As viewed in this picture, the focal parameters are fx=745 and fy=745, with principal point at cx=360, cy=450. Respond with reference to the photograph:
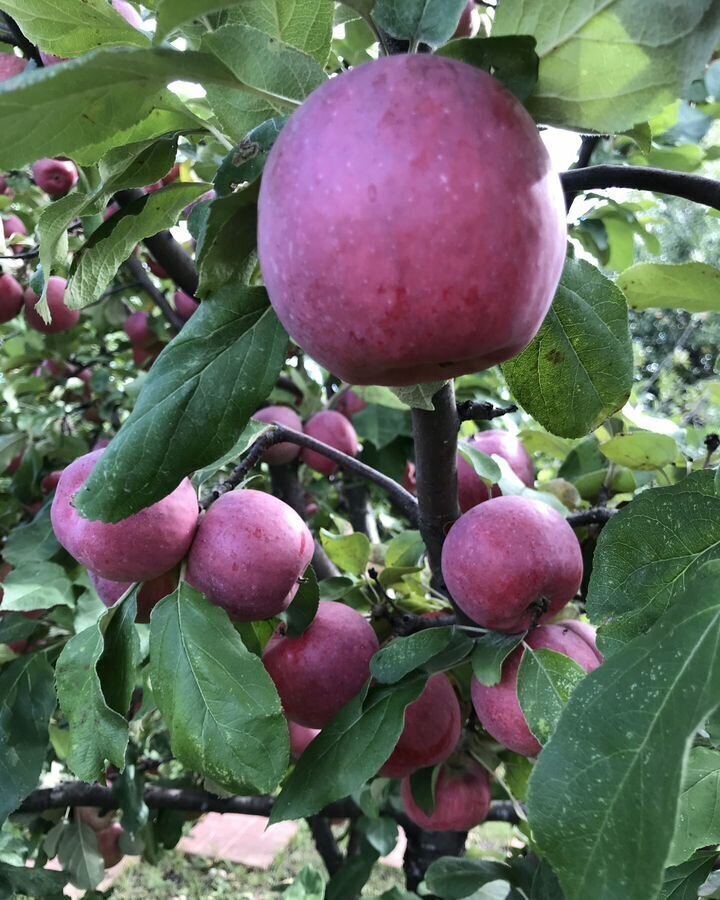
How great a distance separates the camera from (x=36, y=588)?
1173 mm

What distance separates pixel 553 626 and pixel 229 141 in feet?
2.18

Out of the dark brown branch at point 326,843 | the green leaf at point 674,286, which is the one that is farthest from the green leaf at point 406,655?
the dark brown branch at point 326,843

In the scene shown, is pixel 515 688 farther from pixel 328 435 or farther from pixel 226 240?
pixel 328 435

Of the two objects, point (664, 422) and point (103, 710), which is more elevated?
point (103, 710)

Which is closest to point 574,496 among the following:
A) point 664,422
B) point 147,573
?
point 664,422

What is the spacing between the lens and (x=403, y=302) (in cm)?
42

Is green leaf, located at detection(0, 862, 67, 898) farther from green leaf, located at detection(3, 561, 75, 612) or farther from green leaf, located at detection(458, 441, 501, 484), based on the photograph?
green leaf, located at detection(458, 441, 501, 484)

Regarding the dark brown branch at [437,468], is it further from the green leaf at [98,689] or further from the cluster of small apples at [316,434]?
the cluster of small apples at [316,434]

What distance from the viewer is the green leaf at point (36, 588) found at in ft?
3.70

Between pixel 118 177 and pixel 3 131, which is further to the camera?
pixel 118 177

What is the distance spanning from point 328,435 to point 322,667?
86cm

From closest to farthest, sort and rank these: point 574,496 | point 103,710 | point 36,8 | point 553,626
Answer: point 36,8 → point 103,710 → point 553,626 → point 574,496

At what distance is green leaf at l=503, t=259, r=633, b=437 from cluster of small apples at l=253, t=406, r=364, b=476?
102 centimetres

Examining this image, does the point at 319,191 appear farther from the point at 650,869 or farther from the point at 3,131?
the point at 650,869
